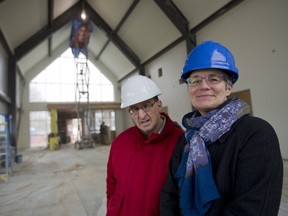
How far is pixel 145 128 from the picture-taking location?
5.09 feet

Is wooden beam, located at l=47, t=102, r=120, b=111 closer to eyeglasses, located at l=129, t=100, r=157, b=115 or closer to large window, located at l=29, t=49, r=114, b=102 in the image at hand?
large window, located at l=29, t=49, r=114, b=102

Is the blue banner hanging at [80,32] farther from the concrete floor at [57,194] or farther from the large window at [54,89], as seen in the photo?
the concrete floor at [57,194]

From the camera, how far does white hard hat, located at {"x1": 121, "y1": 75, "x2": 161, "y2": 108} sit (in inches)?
62.4

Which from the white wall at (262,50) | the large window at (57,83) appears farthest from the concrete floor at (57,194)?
the large window at (57,83)

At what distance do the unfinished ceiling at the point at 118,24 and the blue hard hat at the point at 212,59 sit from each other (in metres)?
7.05

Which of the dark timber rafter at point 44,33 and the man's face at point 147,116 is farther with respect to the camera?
the dark timber rafter at point 44,33

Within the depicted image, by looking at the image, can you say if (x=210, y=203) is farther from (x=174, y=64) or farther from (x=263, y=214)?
(x=174, y=64)

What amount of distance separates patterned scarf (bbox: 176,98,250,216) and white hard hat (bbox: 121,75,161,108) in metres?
0.57

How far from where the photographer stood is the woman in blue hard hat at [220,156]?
88 cm

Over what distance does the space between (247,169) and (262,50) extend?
21.6 feet

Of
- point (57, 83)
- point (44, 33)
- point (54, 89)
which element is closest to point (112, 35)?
point (44, 33)

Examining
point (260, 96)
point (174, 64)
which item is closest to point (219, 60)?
point (260, 96)

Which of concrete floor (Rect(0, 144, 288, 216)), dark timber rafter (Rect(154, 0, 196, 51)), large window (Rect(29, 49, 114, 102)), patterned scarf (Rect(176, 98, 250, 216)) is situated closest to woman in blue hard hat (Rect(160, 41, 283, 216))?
patterned scarf (Rect(176, 98, 250, 216))

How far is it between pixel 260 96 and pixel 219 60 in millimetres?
6268
